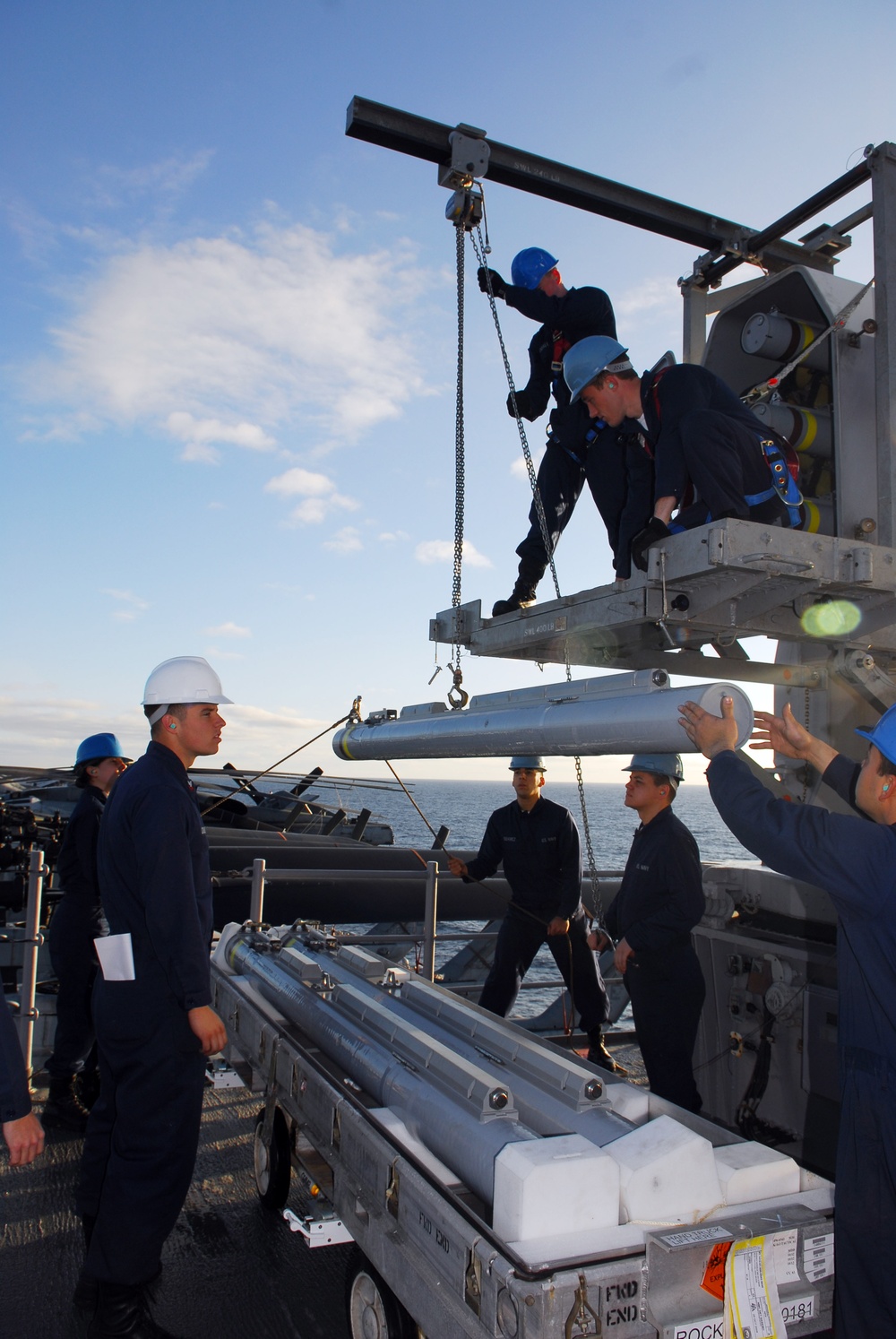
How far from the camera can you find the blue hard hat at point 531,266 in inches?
202

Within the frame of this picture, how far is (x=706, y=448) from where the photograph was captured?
3574 millimetres

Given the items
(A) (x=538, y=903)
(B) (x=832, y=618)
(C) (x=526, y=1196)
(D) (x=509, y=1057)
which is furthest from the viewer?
(A) (x=538, y=903)

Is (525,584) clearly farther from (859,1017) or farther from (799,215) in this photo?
(859,1017)

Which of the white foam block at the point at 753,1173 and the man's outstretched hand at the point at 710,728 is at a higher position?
the man's outstretched hand at the point at 710,728

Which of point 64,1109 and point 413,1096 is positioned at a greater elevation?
point 413,1096

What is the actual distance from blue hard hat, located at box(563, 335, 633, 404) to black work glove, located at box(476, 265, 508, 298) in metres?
1.01

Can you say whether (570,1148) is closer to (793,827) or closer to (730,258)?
(793,827)

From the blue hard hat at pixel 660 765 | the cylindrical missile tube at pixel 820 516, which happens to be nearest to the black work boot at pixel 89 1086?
the blue hard hat at pixel 660 765

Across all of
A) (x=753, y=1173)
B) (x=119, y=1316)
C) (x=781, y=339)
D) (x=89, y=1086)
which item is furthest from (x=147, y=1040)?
(x=781, y=339)

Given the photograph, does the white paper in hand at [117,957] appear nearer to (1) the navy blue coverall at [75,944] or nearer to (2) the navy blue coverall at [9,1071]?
(2) the navy blue coverall at [9,1071]

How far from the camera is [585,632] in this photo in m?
3.95

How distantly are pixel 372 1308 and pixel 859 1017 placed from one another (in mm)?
1549

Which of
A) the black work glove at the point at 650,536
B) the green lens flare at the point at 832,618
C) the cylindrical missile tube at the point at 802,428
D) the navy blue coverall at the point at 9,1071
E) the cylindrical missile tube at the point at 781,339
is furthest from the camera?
the cylindrical missile tube at the point at 781,339

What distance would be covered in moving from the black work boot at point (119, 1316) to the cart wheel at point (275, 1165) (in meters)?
0.76
